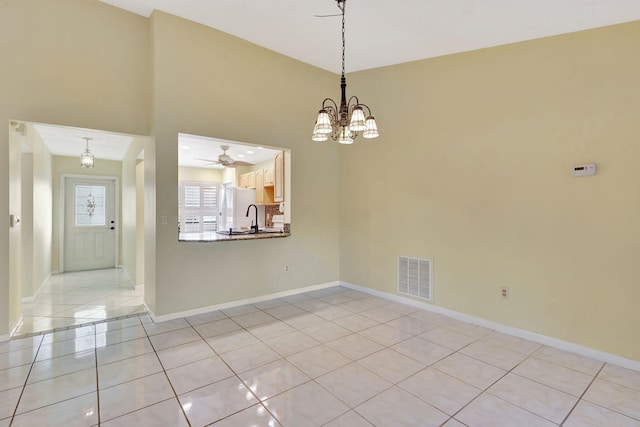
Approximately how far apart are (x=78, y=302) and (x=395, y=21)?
5.39 m

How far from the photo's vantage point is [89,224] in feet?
22.0

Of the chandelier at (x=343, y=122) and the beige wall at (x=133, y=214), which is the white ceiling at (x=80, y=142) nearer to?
the beige wall at (x=133, y=214)

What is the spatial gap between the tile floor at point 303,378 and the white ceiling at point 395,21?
2971 mm

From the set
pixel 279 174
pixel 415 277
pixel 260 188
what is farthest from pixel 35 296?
pixel 415 277

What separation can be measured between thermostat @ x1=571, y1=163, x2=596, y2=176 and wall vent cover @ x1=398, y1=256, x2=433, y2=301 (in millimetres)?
1724

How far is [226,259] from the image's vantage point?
388cm

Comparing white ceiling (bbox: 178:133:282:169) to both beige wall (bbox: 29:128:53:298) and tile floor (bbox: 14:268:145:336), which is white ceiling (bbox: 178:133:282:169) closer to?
beige wall (bbox: 29:128:53:298)

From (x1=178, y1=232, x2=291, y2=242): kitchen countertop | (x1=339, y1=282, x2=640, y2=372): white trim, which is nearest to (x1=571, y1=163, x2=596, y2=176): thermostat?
(x1=339, y1=282, x2=640, y2=372): white trim

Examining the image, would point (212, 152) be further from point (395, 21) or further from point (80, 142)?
point (395, 21)

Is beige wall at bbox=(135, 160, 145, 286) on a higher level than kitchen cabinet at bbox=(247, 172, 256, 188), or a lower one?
lower

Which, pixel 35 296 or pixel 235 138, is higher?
pixel 235 138

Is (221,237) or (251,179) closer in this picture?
(221,237)

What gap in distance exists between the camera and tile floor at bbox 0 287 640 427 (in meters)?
1.88

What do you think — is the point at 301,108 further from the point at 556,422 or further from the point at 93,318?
the point at 556,422
